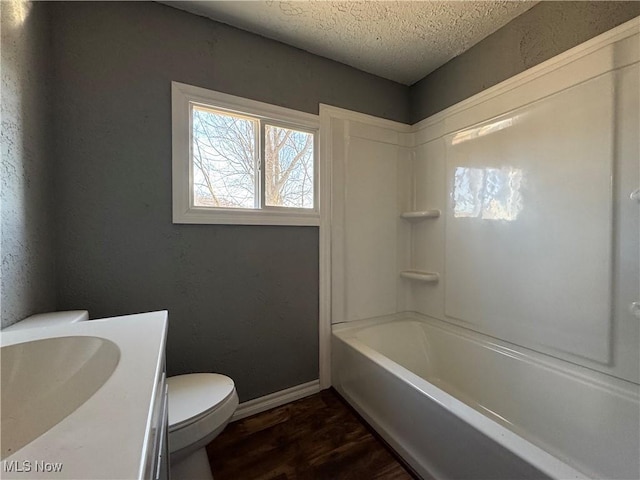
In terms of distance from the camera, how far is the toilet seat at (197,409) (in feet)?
3.19

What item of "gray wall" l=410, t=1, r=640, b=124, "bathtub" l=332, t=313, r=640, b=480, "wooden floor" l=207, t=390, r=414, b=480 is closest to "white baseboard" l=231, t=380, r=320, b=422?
"wooden floor" l=207, t=390, r=414, b=480

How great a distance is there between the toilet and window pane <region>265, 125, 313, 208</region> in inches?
43.8

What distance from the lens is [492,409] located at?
5.16ft

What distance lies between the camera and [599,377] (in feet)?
4.07

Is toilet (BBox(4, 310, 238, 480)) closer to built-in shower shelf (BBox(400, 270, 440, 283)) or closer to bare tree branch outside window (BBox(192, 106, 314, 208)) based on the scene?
bare tree branch outside window (BBox(192, 106, 314, 208))

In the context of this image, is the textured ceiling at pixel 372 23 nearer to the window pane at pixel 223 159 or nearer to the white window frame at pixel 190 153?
the white window frame at pixel 190 153

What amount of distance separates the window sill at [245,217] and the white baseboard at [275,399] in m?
1.14

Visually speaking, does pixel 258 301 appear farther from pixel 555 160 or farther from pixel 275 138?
pixel 555 160

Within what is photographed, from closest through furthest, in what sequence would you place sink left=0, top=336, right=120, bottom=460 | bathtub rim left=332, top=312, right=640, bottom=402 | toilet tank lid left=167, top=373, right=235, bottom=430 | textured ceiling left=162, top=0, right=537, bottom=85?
sink left=0, top=336, right=120, bottom=460 → toilet tank lid left=167, top=373, right=235, bottom=430 → bathtub rim left=332, top=312, right=640, bottom=402 → textured ceiling left=162, top=0, right=537, bottom=85

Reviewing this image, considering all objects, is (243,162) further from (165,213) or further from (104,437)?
(104,437)

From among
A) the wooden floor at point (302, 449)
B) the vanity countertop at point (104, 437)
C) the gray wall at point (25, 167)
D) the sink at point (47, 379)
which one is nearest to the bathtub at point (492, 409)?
the wooden floor at point (302, 449)

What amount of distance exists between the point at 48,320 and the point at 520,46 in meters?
2.74

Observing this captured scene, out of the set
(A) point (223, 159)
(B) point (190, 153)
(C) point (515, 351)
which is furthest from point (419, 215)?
(B) point (190, 153)

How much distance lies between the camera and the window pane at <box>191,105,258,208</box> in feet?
5.21
